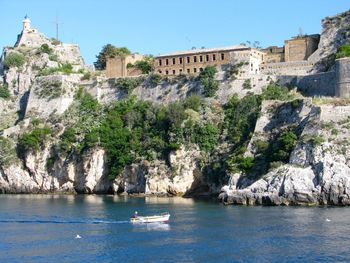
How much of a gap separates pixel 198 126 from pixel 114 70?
1720 centimetres

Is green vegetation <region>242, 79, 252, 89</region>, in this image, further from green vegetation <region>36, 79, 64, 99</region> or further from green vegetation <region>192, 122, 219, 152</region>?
green vegetation <region>36, 79, 64, 99</region>

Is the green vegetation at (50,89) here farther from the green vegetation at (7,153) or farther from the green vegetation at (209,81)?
the green vegetation at (209,81)

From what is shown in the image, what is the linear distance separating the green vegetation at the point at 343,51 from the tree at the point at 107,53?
2895 cm

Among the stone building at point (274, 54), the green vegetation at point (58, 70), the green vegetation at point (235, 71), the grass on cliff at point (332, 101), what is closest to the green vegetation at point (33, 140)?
the green vegetation at point (58, 70)

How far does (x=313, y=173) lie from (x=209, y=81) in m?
20.4

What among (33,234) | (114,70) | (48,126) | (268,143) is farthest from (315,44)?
(33,234)

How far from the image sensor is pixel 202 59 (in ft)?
233

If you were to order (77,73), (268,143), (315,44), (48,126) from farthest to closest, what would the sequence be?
(77,73) < (48,126) < (315,44) < (268,143)

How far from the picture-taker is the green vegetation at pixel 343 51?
60.7 metres

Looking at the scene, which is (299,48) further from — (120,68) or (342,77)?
(120,68)

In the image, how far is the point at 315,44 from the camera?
66.8m

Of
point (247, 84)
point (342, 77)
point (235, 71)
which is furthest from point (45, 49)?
point (342, 77)

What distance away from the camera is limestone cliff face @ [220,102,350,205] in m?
48.1

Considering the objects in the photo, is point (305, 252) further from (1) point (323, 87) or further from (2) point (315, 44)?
(2) point (315, 44)
